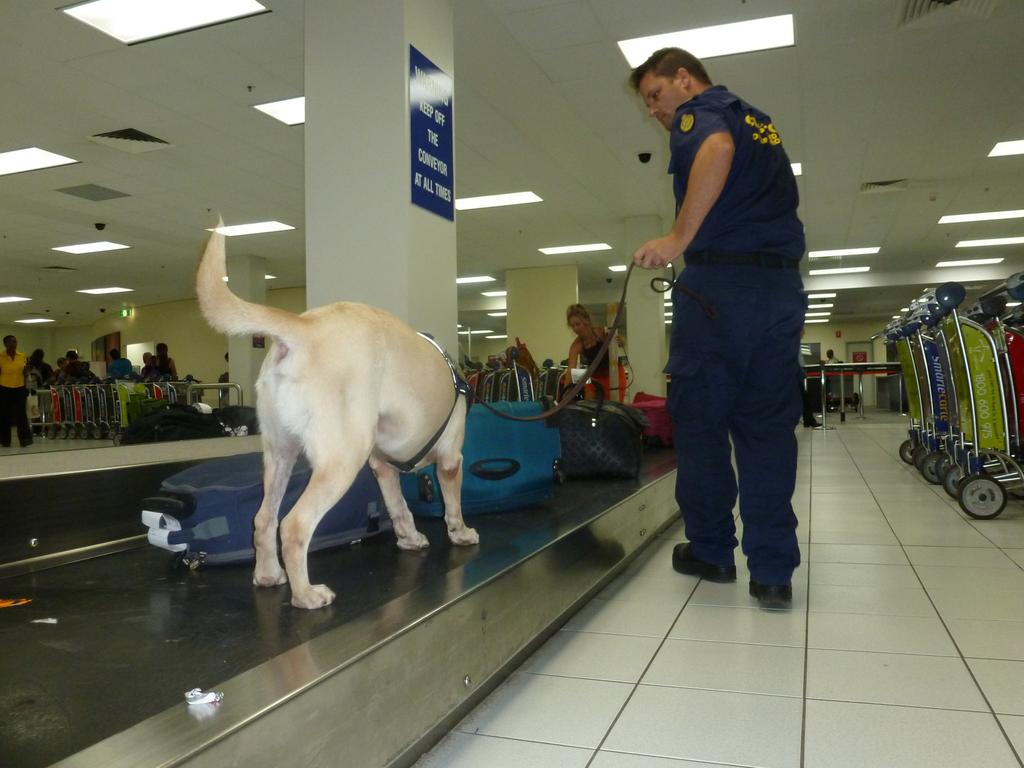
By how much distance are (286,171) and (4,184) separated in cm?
375

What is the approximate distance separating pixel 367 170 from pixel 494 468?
1852 mm

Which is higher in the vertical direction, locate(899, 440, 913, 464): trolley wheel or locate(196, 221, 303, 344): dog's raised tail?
locate(196, 221, 303, 344): dog's raised tail

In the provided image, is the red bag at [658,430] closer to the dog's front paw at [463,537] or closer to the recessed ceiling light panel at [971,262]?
the dog's front paw at [463,537]

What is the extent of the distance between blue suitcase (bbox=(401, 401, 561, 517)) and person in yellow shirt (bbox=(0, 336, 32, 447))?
397 inches

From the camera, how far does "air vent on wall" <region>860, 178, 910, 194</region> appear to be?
10883 millimetres

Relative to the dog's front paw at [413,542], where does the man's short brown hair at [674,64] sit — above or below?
above

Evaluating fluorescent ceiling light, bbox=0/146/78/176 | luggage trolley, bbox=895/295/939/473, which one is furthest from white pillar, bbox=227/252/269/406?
luggage trolley, bbox=895/295/939/473

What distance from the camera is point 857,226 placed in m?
14.0

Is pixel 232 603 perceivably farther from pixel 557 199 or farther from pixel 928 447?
pixel 557 199

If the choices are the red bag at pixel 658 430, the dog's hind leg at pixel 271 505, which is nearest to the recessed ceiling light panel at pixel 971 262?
the red bag at pixel 658 430

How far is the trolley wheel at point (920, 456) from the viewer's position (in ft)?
20.0

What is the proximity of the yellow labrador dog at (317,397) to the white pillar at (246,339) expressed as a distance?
13.6m

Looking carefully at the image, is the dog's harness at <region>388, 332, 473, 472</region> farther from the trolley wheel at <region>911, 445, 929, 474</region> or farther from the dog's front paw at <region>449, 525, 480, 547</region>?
the trolley wheel at <region>911, 445, 929, 474</region>

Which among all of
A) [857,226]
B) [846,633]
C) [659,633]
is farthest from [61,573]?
[857,226]
